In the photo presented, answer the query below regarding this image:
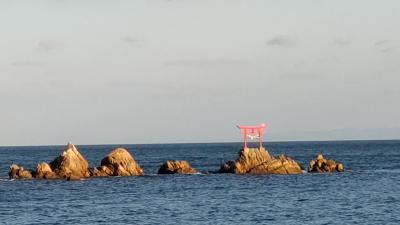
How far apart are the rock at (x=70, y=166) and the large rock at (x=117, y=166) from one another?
2234 millimetres

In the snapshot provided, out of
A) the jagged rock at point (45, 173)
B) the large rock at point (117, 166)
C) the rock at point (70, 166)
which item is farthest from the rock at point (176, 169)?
the jagged rock at point (45, 173)

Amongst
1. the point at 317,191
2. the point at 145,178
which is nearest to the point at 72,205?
the point at 317,191

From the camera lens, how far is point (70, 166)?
345 feet

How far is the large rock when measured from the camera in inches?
4240

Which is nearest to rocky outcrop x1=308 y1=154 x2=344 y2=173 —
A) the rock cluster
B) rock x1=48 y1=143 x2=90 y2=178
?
the rock cluster

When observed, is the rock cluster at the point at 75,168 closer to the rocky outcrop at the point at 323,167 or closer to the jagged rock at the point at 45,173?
the jagged rock at the point at 45,173

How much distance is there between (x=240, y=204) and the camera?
2778 inches

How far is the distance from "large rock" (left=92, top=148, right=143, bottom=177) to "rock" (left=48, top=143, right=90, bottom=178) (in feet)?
7.33

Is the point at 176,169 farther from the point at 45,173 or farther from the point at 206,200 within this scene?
the point at 206,200

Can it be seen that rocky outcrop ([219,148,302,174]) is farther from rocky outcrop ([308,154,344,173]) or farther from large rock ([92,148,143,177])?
large rock ([92,148,143,177])

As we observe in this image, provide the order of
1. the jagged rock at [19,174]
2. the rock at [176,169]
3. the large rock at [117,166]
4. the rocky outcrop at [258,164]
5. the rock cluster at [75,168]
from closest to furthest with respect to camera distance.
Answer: the rock cluster at [75,168] → the jagged rock at [19,174] → the rocky outcrop at [258,164] → the large rock at [117,166] → the rock at [176,169]

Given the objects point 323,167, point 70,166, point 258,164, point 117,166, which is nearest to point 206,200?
point 258,164

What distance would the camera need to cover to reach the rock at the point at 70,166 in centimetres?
10444

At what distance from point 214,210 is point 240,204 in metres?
5.23
